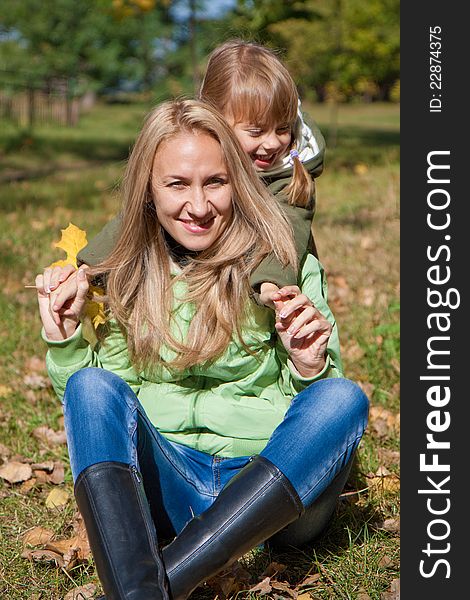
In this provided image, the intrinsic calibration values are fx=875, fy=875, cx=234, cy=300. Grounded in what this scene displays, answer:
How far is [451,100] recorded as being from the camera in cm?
268

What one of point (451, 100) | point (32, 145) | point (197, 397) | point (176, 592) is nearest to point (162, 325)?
→ point (197, 397)

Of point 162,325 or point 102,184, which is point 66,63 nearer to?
point 102,184

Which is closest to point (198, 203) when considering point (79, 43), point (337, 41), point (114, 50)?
point (337, 41)

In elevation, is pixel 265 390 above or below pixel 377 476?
above

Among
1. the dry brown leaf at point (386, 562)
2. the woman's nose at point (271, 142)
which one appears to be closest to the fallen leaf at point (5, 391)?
the woman's nose at point (271, 142)

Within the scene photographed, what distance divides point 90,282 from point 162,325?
248 mm

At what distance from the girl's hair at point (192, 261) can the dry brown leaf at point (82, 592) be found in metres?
0.62

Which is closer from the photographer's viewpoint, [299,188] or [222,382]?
[222,382]

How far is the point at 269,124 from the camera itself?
110 inches

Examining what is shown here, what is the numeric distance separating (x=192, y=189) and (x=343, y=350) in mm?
1853

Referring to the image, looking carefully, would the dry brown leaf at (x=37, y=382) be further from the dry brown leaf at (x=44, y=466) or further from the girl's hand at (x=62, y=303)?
the girl's hand at (x=62, y=303)

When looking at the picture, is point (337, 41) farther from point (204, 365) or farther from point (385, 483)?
point (204, 365)

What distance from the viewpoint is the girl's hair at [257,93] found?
2.71 m

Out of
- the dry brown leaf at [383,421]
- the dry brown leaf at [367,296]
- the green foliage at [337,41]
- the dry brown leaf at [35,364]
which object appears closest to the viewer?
the dry brown leaf at [383,421]
